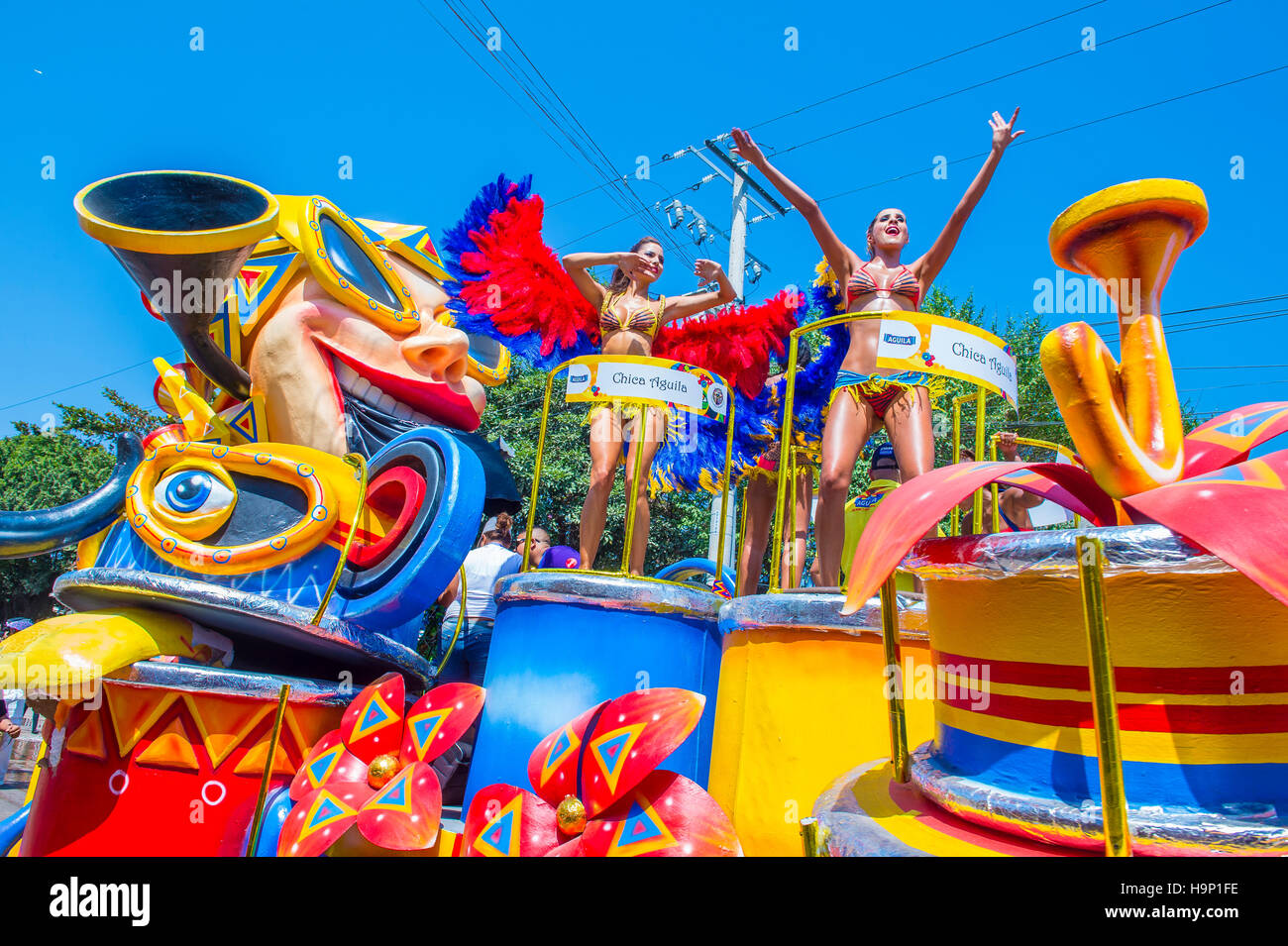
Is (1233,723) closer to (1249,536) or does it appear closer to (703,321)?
(1249,536)

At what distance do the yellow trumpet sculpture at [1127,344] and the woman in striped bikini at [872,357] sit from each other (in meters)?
1.56

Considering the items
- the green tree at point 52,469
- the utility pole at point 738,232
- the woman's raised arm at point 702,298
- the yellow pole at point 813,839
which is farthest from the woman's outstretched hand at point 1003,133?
the green tree at point 52,469

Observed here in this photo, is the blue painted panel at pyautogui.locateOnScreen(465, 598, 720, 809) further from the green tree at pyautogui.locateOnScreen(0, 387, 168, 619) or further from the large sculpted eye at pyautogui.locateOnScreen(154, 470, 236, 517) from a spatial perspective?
the green tree at pyautogui.locateOnScreen(0, 387, 168, 619)

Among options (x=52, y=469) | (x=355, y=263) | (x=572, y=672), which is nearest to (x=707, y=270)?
(x=355, y=263)

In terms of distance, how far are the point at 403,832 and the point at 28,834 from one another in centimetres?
169

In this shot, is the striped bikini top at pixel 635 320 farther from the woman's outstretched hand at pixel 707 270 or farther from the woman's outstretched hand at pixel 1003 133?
the woman's outstretched hand at pixel 1003 133

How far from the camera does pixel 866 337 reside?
324 centimetres

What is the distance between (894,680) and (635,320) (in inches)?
118

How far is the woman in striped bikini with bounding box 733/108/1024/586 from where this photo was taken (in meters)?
3.16

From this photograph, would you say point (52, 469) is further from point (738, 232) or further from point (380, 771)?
point (380, 771)
